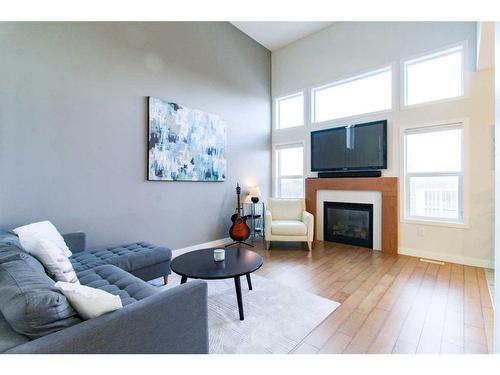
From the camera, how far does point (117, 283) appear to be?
5.26 feet

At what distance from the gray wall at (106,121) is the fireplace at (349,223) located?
6.18 ft

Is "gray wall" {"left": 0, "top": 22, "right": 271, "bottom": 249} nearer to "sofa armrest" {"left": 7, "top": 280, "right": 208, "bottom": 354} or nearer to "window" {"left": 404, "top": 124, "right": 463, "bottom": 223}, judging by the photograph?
"sofa armrest" {"left": 7, "top": 280, "right": 208, "bottom": 354}

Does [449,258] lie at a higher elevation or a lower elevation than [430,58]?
lower

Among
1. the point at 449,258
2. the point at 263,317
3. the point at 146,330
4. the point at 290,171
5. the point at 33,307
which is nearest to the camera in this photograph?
the point at 33,307

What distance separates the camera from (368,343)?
1.57 metres

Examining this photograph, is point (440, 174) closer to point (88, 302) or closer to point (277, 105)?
point (277, 105)

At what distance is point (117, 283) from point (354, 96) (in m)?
4.44

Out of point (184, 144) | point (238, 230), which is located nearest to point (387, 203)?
point (238, 230)

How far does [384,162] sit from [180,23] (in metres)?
3.87

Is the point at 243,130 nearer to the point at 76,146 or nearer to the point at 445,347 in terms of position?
the point at 76,146

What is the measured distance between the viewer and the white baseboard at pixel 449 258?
Result: 2938 millimetres

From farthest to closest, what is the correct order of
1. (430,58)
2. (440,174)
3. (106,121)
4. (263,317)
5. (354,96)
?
(354,96) → (430,58) → (440,174) → (106,121) → (263,317)

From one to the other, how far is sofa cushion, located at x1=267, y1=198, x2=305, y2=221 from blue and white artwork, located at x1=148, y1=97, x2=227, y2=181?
112 centimetres

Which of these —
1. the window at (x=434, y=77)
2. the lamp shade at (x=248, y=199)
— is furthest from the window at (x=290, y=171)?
the window at (x=434, y=77)
